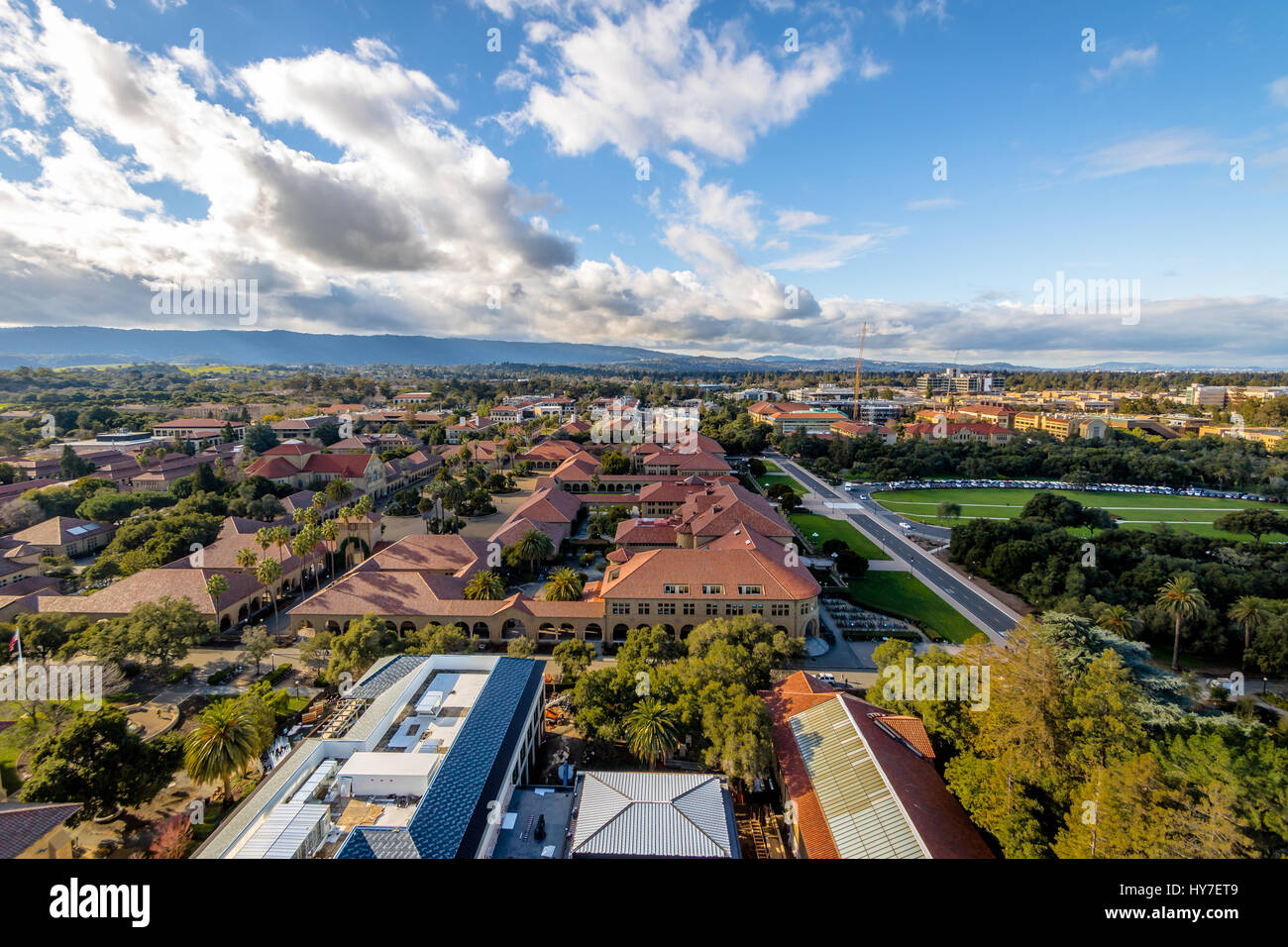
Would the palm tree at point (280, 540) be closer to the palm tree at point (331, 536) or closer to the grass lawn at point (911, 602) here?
the palm tree at point (331, 536)

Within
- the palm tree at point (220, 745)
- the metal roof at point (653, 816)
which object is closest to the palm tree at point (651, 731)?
the metal roof at point (653, 816)

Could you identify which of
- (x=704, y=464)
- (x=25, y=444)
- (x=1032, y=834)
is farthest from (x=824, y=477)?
(x=25, y=444)

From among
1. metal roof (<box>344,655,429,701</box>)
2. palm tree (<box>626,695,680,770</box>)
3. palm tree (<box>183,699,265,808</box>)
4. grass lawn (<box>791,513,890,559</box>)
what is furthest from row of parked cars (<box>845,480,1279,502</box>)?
palm tree (<box>183,699,265,808</box>)

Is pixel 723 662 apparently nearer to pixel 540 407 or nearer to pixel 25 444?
pixel 25 444

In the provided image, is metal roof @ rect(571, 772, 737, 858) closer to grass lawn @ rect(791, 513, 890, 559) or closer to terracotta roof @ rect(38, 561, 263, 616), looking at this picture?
terracotta roof @ rect(38, 561, 263, 616)

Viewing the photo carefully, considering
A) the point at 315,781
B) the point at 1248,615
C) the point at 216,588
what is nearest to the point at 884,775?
the point at 315,781

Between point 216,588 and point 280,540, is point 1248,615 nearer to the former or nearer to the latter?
point 216,588
